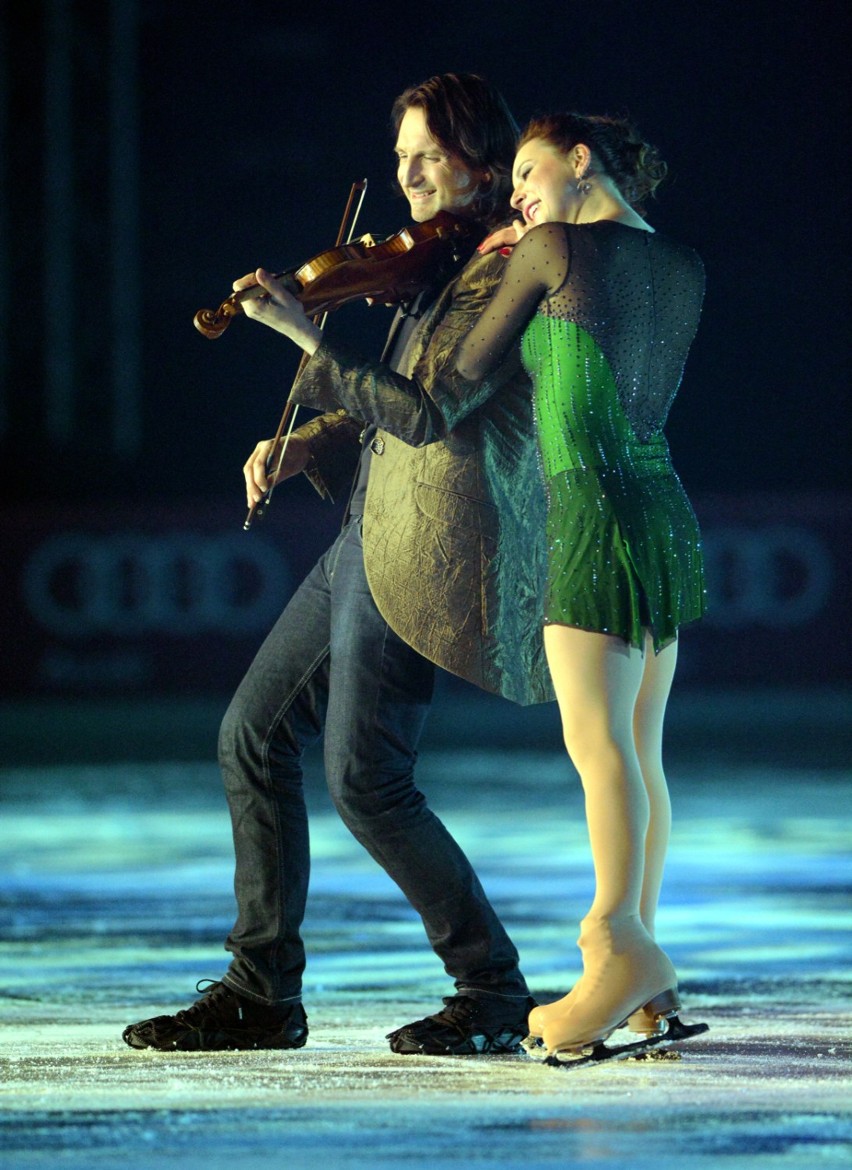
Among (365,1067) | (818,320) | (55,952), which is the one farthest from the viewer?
(818,320)

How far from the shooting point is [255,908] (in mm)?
4164

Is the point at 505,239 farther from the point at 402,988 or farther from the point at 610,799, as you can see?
the point at 402,988

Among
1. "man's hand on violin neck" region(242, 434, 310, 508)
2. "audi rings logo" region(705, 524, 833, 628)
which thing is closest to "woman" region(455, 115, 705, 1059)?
"man's hand on violin neck" region(242, 434, 310, 508)

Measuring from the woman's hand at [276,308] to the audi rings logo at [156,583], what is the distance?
457 inches

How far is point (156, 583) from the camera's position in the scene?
15.5 m

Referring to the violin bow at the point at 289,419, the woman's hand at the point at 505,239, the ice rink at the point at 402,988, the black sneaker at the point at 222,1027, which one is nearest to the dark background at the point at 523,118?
the ice rink at the point at 402,988

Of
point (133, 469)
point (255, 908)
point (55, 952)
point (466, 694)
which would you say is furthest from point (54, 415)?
point (255, 908)

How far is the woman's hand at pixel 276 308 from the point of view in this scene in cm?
378

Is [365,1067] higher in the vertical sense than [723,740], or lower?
lower

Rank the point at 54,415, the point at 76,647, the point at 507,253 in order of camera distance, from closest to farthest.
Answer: the point at 507,253, the point at 76,647, the point at 54,415

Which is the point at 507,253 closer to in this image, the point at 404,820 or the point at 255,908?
the point at 404,820

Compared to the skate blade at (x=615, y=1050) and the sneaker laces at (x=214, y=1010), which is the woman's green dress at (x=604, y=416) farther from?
the sneaker laces at (x=214, y=1010)

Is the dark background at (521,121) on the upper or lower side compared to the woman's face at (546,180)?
upper

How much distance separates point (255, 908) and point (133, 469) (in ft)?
43.1
